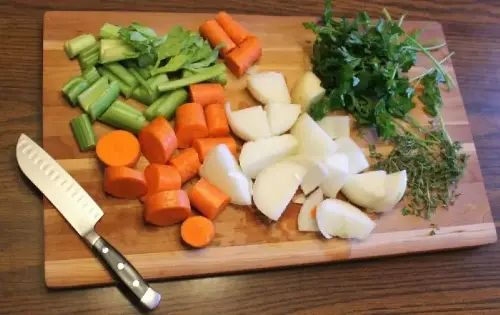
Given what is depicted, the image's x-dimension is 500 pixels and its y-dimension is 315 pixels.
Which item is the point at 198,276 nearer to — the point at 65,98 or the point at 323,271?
the point at 323,271

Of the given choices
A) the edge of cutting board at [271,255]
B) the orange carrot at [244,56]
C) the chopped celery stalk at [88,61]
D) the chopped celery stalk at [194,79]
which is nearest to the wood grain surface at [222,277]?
the edge of cutting board at [271,255]

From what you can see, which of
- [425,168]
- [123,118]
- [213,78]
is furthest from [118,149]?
[425,168]

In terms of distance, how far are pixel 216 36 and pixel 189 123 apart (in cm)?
40

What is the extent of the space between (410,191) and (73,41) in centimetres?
125

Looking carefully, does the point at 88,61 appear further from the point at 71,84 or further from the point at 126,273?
the point at 126,273

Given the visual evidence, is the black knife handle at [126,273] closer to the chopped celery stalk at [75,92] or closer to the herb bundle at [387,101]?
the chopped celery stalk at [75,92]

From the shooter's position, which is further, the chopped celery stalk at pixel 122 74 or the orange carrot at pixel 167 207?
the chopped celery stalk at pixel 122 74

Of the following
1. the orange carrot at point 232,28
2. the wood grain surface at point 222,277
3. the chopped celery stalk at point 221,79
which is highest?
the orange carrot at point 232,28

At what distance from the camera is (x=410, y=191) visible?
1.89m

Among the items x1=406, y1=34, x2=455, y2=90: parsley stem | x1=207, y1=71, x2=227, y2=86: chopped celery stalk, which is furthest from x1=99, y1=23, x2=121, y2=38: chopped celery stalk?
x1=406, y1=34, x2=455, y2=90: parsley stem

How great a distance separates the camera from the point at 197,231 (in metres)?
1.63

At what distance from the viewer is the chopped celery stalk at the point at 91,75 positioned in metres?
1.80

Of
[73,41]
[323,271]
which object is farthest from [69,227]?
[323,271]

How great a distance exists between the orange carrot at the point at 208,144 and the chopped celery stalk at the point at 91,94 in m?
0.35
